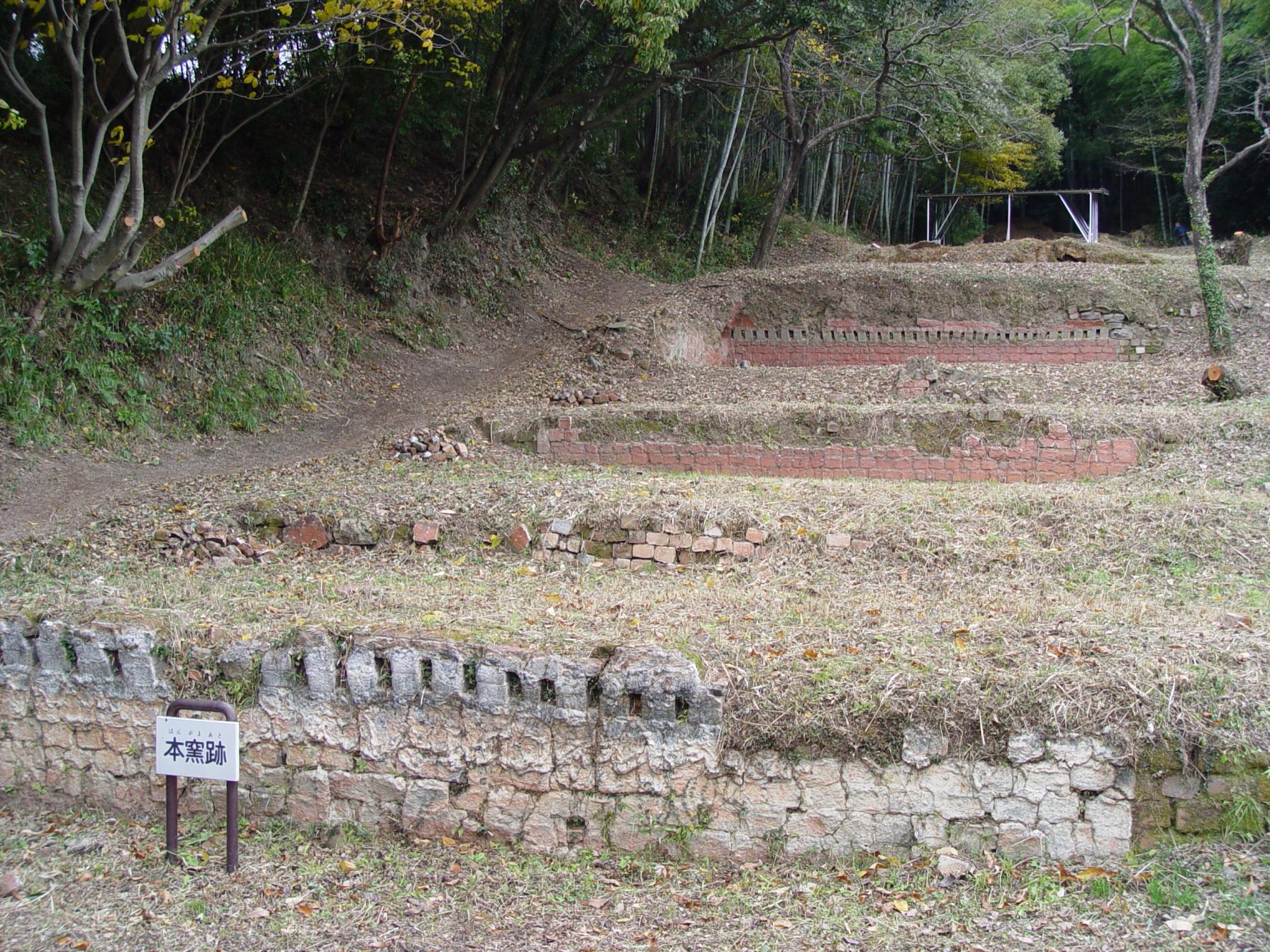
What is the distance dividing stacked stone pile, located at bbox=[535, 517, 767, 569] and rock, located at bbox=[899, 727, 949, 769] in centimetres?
322

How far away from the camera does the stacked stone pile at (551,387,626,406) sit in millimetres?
11859

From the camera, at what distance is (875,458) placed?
9.88 meters

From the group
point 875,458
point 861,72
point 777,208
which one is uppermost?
point 861,72

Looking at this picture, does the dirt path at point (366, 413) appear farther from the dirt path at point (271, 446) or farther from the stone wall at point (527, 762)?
the stone wall at point (527, 762)

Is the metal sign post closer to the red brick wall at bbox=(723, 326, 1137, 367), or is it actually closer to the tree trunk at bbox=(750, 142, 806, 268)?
the red brick wall at bbox=(723, 326, 1137, 367)

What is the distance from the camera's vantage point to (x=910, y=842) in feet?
12.5

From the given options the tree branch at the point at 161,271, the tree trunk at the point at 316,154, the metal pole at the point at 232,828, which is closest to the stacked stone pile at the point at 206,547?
the tree branch at the point at 161,271

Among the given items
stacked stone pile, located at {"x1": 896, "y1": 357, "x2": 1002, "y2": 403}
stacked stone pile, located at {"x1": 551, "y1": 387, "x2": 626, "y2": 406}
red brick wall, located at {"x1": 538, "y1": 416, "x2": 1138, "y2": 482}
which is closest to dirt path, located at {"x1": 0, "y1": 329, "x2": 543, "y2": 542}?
stacked stone pile, located at {"x1": 551, "y1": 387, "x2": 626, "y2": 406}

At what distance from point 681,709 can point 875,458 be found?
6.42 metres

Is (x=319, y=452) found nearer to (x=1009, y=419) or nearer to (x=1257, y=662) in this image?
(x=1009, y=419)

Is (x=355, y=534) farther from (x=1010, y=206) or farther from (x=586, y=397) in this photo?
(x=1010, y=206)

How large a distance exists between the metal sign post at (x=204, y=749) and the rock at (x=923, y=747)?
282 cm

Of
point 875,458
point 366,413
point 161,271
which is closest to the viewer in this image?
point 161,271

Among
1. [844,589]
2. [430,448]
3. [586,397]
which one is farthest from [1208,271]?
[430,448]
